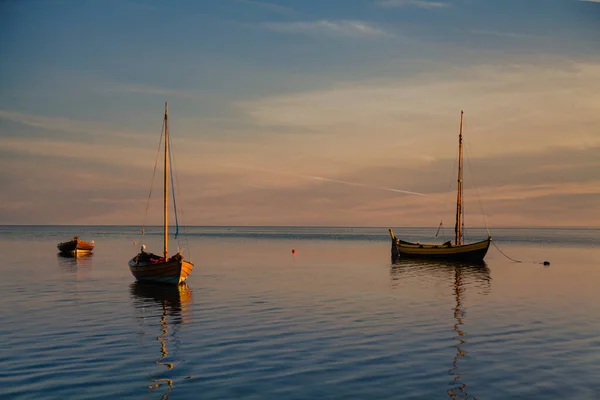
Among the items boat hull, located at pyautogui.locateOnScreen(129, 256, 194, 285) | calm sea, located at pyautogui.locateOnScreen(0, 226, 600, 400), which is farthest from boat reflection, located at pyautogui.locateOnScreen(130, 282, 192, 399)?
boat hull, located at pyautogui.locateOnScreen(129, 256, 194, 285)

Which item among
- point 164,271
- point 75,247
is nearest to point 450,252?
point 164,271

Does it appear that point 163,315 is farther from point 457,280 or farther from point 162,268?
point 457,280

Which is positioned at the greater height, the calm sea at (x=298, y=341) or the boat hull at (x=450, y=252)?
the boat hull at (x=450, y=252)

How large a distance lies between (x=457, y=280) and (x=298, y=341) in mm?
31038

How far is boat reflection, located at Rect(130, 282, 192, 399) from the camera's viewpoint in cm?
1689

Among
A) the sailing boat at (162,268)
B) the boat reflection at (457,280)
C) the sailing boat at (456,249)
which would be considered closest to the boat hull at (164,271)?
the sailing boat at (162,268)

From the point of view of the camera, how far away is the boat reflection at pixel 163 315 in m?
16.9

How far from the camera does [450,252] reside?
72500mm

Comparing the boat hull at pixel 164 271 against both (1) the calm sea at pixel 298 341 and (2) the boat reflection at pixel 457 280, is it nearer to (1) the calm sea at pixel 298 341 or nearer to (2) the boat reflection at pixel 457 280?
(1) the calm sea at pixel 298 341

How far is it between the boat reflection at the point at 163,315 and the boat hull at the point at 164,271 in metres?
0.55

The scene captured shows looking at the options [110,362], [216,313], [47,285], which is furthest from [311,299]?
[47,285]

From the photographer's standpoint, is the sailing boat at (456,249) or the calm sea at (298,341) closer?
the calm sea at (298,341)

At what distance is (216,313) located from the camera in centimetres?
2938

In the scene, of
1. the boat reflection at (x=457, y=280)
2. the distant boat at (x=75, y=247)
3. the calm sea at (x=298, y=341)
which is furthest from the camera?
the distant boat at (x=75, y=247)
